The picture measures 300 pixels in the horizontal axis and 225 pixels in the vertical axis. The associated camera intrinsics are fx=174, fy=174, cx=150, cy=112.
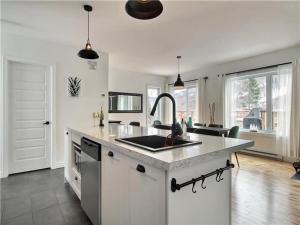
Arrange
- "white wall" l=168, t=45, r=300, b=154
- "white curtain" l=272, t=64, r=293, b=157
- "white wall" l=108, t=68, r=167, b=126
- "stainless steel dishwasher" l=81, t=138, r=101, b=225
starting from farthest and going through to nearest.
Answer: "white wall" l=108, t=68, r=167, b=126
"white wall" l=168, t=45, r=300, b=154
"white curtain" l=272, t=64, r=293, b=157
"stainless steel dishwasher" l=81, t=138, r=101, b=225

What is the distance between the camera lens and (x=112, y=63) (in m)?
5.31

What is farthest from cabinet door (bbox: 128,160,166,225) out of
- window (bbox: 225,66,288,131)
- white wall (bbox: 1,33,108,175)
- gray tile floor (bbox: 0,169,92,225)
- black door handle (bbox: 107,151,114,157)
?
window (bbox: 225,66,288,131)

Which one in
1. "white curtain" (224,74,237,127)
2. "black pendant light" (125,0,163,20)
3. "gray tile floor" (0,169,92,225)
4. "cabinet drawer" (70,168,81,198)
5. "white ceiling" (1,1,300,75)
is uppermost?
"white ceiling" (1,1,300,75)

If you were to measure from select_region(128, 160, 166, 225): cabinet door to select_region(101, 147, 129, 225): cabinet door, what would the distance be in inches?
3.2

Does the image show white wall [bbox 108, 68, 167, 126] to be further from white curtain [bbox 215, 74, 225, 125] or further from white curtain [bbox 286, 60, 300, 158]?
white curtain [bbox 286, 60, 300, 158]

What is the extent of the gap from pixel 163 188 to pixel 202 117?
5100mm

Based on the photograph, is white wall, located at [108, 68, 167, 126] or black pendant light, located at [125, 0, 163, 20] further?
white wall, located at [108, 68, 167, 126]

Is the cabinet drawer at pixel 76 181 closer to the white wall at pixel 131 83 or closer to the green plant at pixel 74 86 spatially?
the green plant at pixel 74 86

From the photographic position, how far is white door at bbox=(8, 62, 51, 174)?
3.22m

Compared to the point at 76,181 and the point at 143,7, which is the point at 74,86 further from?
the point at 143,7

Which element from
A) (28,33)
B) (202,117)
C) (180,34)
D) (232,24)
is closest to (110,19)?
(180,34)

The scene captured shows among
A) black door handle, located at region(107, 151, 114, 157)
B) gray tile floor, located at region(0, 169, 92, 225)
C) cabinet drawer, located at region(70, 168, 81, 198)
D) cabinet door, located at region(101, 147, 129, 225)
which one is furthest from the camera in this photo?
cabinet drawer, located at region(70, 168, 81, 198)

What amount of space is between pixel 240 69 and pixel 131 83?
11.6 feet

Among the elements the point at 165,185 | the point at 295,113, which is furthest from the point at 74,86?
the point at 295,113
